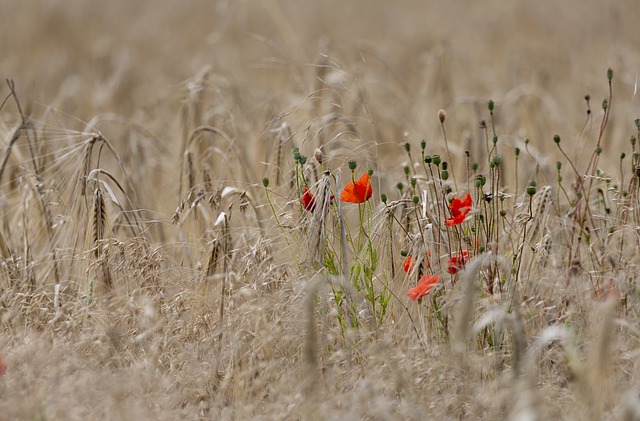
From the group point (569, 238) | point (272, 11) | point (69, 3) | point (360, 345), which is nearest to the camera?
point (360, 345)

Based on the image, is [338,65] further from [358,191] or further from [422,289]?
[422,289]

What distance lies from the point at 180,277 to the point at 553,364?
0.83 m

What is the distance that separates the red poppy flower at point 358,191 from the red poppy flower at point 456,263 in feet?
0.77

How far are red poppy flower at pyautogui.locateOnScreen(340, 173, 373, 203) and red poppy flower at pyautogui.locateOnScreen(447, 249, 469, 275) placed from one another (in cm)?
23

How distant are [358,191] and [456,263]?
0.27 m

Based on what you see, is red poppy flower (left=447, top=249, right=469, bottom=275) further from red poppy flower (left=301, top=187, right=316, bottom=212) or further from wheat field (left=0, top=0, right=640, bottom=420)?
red poppy flower (left=301, top=187, right=316, bottom=212)

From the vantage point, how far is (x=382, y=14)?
8.88m

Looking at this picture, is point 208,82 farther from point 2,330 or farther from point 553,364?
point 553,364

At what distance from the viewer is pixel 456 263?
194cm

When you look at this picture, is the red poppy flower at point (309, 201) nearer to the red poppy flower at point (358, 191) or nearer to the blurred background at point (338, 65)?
the red poppy flower at point (358, 191)

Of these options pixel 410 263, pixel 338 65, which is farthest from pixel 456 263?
pixel 338 65

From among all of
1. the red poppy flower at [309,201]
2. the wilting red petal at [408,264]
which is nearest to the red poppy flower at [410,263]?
the wilting red petal at [408,264]

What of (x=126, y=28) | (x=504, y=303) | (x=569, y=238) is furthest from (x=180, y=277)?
(x=126, y=28)

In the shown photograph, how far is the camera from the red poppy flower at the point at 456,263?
6.27 feet
